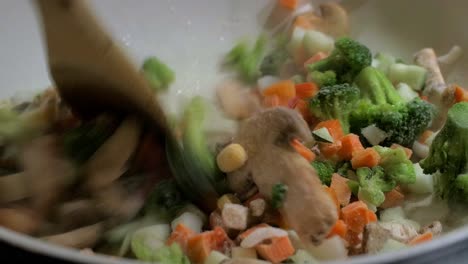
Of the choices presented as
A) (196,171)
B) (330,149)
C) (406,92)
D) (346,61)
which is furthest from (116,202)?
(406,92)

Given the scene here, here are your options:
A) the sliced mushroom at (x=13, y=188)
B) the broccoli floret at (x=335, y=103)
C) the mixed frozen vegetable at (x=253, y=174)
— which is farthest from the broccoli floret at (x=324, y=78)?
the sliced mushroom at (x=13, y=188)

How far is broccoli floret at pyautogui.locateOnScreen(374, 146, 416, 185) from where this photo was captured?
1.87 m

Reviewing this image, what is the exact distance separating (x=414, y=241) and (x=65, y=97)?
931 millimetres

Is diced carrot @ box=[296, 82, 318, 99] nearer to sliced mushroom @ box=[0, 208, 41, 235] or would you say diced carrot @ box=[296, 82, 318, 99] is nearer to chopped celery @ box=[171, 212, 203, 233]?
chopped celery @ box=[171, 212, 203, 233]

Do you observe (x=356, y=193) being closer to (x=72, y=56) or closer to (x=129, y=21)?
(x=72, y=56)

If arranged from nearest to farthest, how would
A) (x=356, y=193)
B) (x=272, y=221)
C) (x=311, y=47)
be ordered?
(x=272, y=221), (x=356, y=193), (x=311, y=47)

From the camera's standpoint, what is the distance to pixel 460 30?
238cm

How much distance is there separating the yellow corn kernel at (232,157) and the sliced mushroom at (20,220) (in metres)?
0.49

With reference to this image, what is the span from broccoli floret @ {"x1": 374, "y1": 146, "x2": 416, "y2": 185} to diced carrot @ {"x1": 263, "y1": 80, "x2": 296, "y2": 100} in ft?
1.30

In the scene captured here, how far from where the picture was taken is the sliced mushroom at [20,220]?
59.1 inches

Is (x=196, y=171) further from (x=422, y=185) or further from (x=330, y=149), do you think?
(x=422, y=185)

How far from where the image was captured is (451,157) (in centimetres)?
187

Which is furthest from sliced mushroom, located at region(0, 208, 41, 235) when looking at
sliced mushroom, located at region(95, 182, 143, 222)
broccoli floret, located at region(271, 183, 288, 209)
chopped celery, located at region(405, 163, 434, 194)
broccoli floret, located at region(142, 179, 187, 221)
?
chopped celery, located at region(405, 163, 434, 194)

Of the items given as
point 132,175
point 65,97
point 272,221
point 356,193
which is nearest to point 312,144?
point 356,193
